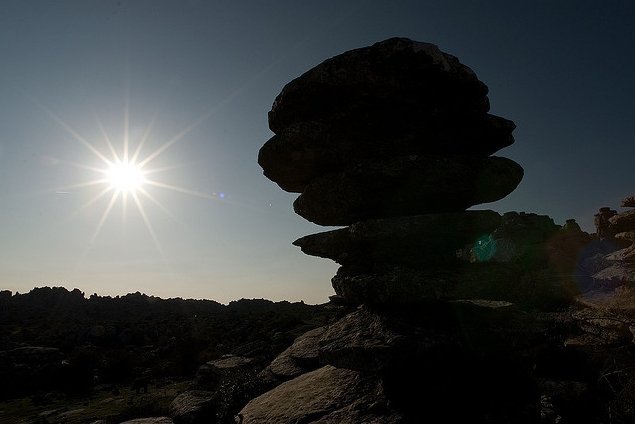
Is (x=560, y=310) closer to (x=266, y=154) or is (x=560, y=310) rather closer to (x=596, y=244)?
(x=596, y=244)

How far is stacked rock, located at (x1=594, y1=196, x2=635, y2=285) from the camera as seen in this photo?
12.4 meters

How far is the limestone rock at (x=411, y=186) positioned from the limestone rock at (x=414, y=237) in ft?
2.49

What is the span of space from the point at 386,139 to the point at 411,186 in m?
1.41

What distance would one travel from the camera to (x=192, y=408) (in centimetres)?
1004

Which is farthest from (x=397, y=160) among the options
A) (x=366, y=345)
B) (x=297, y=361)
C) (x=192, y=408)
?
(x=192, y=408)

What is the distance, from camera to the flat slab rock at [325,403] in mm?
6367

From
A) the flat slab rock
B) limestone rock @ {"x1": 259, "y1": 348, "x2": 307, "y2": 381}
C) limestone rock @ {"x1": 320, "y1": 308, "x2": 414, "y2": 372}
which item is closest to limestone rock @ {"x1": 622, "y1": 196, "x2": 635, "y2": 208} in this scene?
limestone rock @ {"x1": 320, "y1": 308, "x2": 414, "y2": 372}

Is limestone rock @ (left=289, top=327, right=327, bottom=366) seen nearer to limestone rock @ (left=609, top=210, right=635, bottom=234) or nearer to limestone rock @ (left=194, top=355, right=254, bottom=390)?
limestone rock @ (left=194, top=355, right=254, bottom=390)

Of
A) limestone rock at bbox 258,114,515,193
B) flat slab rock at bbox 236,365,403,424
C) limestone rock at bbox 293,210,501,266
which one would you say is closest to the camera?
flat slab rock at bbox 236,365,403,424

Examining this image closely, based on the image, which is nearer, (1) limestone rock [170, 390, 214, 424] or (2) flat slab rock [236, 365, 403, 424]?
(2) flat slab rock [236, 365, 403, 424]

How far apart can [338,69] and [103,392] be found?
19.4m

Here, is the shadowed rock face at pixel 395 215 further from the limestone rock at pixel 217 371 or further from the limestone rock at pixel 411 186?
the limestone rock at pixel 217 371

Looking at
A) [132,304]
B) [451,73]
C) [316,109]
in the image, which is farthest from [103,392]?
[132,304]

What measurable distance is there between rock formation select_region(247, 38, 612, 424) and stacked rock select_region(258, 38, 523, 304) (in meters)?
0.03
